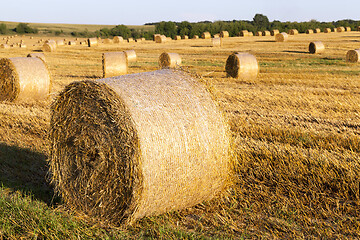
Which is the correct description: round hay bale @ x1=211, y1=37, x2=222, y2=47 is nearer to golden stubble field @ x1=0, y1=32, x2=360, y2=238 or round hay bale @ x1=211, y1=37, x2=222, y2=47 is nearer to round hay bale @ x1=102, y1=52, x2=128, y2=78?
round hay bale @ x1=102, y1=52, x2=128, y2=78

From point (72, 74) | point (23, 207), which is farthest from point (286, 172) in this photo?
point (72, 74)

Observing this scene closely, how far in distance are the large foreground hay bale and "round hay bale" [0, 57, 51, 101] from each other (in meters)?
6.49

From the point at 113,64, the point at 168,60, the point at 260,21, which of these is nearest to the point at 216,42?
the point at 168,60

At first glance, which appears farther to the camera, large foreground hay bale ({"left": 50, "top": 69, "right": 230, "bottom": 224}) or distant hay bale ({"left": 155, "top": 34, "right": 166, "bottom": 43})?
distant hay bale ({"left": 155, "top": 34, "right": 166, "bottom": 43})

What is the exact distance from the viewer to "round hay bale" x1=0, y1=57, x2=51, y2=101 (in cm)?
1159

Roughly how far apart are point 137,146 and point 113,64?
43.5 ft

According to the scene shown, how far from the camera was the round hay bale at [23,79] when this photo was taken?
11.6 metres

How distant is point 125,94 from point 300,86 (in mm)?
9885

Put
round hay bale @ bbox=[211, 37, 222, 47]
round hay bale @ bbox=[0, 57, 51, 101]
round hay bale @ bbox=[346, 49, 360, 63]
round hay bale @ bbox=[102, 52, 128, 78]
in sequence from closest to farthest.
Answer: round hay bale @ bbox=[0, 57, 51, 101] → round hay bale @ bbox=[102, 52, 128, 78] → round hay bale @ bbox=[346, 49, 360, 63] → round hay bale @ bbox=[211, 37, 222, 47]

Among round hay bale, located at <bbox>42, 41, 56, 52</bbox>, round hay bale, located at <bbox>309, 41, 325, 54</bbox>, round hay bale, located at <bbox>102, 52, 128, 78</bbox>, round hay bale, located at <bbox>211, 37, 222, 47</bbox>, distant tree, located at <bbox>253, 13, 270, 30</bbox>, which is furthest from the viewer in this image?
distant tree, located at <bbox>253, 13, 270, 30</bbox>

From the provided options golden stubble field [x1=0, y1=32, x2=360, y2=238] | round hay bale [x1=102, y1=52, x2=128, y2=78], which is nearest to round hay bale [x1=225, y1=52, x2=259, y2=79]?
golden stubble field [x1=0, y1=32, x2=360, y2=238]

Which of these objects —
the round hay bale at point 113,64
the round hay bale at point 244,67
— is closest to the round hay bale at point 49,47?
the round hay bale at point 113,64

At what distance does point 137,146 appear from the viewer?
184 inches

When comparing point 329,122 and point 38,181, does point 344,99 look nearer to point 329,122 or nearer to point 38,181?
point 329,122
